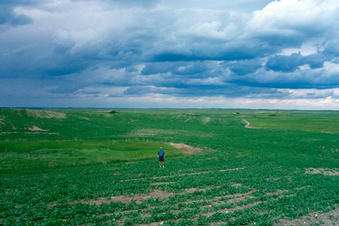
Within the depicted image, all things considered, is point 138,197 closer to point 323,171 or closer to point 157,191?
point 157,191

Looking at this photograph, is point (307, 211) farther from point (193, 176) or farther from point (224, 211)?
point (193, 176)

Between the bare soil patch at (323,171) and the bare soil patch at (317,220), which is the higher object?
the bare soil patch at (317,220)

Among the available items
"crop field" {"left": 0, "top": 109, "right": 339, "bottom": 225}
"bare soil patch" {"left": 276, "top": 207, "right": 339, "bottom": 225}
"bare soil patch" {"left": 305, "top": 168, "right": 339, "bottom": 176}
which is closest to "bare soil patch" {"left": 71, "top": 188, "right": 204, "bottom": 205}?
"crop field" {"left": 0, "top": 109, "right": 339, "bottom": 225}

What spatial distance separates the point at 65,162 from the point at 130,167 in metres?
9.90

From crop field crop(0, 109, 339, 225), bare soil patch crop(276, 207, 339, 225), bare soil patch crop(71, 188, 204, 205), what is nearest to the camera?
bare soil patch crop(276, 207, 339, 225)

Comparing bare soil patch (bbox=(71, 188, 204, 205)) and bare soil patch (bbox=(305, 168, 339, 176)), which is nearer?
bare soil patch (bbox=(71, 188, 204, 205))

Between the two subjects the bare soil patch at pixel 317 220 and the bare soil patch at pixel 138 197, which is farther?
the bare soil patch at pixel 138 197

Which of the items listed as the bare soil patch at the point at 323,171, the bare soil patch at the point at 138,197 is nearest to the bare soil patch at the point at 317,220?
the bare soil patch at the point at 138,197

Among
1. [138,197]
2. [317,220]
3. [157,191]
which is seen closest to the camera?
[317,220]

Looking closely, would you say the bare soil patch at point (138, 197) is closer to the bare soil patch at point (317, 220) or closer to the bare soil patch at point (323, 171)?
the bare soil patch at point (317, 220)

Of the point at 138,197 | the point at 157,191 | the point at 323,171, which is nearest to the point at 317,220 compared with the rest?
the point at 157,191

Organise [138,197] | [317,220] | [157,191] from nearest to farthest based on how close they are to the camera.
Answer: [317,220], [138,197], [157,191]

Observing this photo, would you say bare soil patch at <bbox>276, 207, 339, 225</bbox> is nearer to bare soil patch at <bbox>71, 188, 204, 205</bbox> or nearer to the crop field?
the crop field

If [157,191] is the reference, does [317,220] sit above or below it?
above
